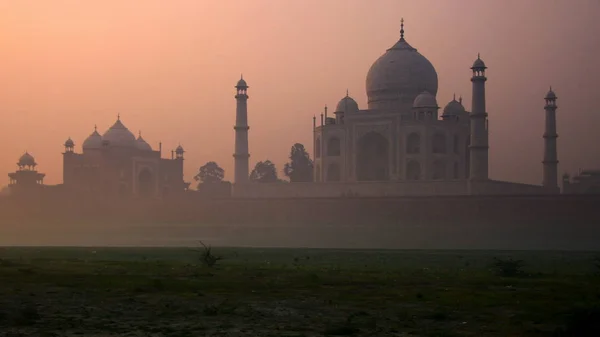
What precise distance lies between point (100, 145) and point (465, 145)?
68.2 feet

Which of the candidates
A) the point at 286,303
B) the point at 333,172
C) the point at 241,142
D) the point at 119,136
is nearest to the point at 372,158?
the point at 333,172

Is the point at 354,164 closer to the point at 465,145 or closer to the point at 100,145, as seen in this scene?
the point at 465,145

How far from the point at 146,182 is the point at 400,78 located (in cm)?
1634

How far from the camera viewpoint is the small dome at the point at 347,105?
43.5 metres

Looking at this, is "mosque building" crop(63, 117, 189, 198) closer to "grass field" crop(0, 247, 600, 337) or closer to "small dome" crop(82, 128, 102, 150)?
"small dome" crop(82, 128, 102, 150)

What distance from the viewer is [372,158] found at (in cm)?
4228

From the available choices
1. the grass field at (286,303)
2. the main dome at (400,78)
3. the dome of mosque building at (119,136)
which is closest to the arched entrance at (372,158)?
the main dome at (400,78)

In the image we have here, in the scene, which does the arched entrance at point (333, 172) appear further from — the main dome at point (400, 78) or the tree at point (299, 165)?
the tree at point (299, 165)

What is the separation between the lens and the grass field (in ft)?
23.5

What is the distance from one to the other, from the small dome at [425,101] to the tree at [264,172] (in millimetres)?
26856

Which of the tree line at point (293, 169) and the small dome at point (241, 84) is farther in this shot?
the tree line at point (293, 169)

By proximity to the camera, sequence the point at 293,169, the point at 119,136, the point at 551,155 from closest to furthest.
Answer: the point at 551,155 < the point at 119,136 < the point at 293,169

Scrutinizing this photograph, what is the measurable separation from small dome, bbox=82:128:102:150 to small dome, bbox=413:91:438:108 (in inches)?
746

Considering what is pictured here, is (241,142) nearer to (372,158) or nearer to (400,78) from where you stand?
(372,158)
